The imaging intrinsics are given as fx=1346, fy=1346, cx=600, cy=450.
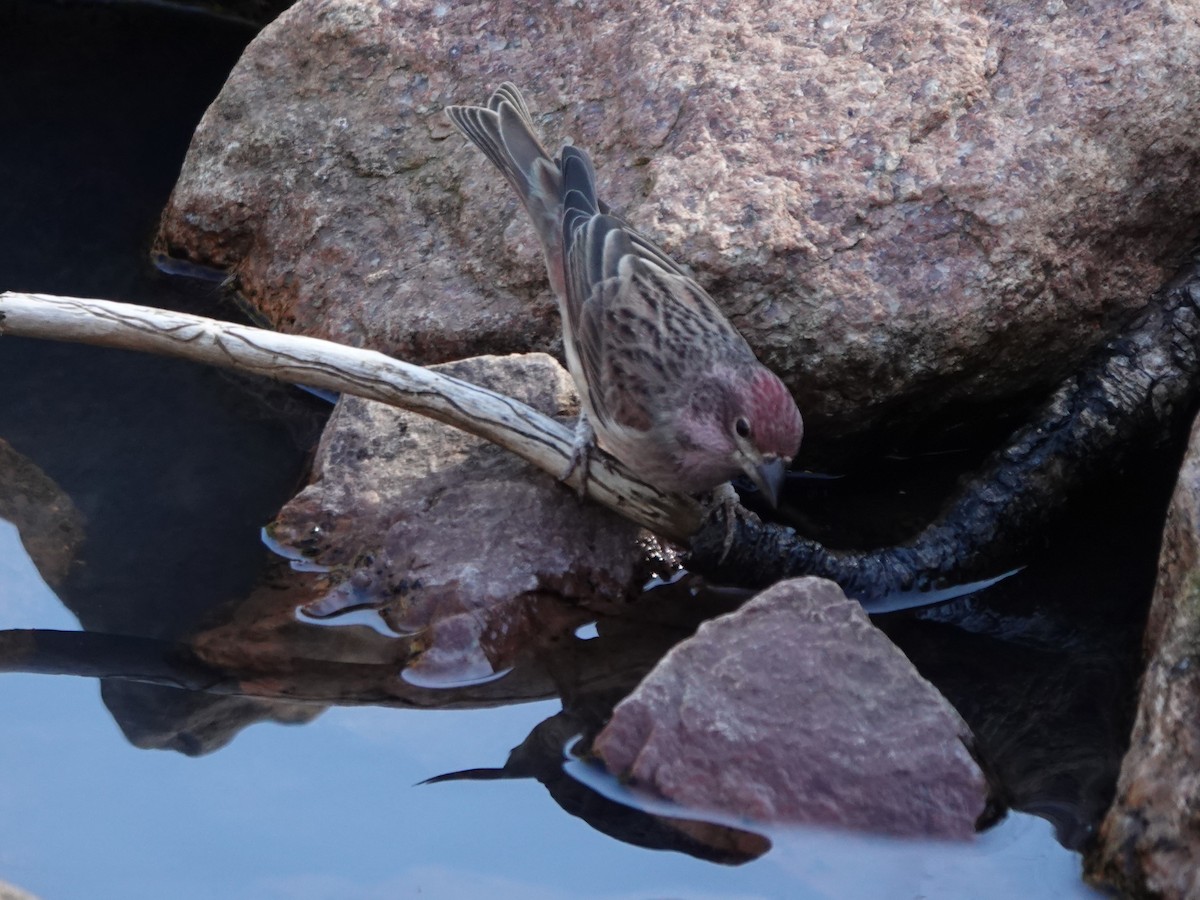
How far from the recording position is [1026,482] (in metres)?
4.83

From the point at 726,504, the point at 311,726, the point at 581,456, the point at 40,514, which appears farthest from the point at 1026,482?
the point at 40,514

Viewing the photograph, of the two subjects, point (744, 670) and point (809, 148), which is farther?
point (809, 148)

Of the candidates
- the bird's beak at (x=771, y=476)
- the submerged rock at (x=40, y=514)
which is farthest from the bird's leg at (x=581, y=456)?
the submerged rock at (x=40, y=514)

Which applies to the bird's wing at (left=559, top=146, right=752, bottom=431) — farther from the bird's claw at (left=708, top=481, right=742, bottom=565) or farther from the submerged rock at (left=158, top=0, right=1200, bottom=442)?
the bird's claw at (left=708, top=481, right=742, bottom=565)

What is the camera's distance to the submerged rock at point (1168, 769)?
3160 mm

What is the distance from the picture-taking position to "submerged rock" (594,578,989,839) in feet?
11.8

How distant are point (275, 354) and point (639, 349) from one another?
1226mm

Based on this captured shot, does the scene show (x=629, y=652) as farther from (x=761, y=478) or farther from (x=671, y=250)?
(x=671, y=250)

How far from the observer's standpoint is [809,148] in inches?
199

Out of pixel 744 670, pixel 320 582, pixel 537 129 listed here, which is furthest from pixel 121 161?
pixel 744 670

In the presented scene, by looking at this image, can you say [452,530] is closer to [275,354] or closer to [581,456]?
[581,456]

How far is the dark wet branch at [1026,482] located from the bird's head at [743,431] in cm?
44

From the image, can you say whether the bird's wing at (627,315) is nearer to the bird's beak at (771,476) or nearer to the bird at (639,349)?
the bird at (639,349)

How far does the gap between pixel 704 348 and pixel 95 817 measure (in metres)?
2.31
